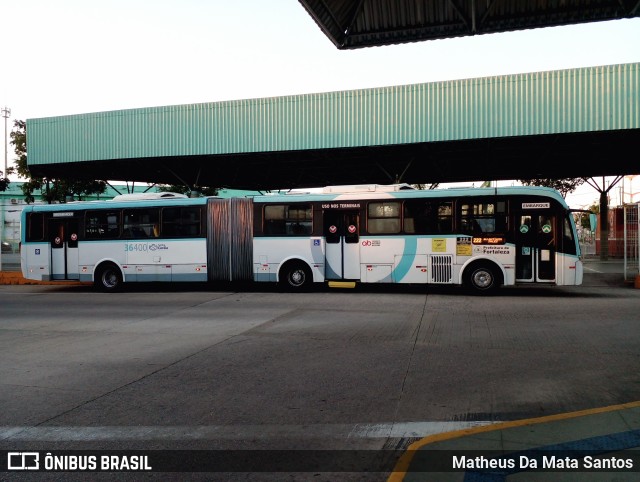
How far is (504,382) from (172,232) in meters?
14.3

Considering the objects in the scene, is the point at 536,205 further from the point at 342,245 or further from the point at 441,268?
the point at 342,245

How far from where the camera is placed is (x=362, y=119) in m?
22.4

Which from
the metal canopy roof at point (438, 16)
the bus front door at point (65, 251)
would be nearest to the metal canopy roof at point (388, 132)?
the bus front door at point (65, 251)

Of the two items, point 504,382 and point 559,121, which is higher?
point 559,121

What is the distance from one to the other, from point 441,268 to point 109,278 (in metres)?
11.6

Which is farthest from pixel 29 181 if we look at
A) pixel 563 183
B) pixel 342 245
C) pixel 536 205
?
pixel 563 183

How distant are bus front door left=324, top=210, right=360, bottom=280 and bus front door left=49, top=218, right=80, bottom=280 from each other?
363 inches

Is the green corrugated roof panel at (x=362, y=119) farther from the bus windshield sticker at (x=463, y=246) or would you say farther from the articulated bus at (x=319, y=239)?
the bus windshield sticker at (x=463, y=246)

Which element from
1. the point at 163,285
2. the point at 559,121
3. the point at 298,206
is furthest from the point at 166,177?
the point at 559,121

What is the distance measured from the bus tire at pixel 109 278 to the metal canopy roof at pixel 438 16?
14.3m

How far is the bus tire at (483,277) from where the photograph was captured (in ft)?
52.7

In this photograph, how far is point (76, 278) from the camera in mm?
19562

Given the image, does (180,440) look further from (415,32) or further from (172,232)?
(172,232)

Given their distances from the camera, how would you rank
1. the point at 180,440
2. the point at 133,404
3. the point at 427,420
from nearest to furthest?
the point at 180,440 → the point at 427,420 → the point at 133,404
